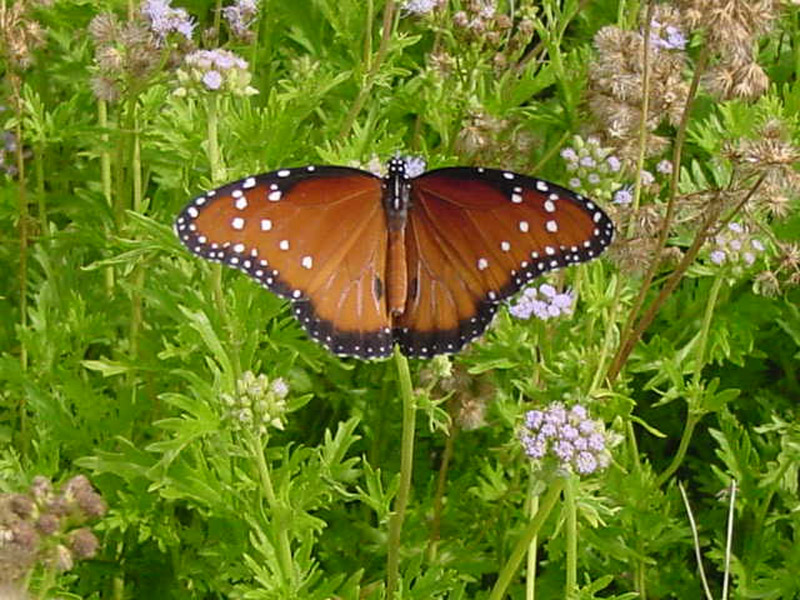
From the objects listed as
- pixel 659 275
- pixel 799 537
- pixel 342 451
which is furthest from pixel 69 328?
pixel 799 537

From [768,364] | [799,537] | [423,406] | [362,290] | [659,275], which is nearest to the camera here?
[423,406]

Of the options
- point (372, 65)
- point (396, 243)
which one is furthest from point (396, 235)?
point (372, 65)

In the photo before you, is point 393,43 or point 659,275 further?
point 659,275

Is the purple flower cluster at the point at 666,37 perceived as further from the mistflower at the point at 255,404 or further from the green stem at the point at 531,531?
the mistflower at the point at 255,404

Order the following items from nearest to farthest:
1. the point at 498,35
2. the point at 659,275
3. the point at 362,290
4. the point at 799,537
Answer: the point at 362,290 < the point at 799,537 < the point at 498,35 < the point at 659,275

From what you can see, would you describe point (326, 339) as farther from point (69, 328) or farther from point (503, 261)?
point (69, 328)

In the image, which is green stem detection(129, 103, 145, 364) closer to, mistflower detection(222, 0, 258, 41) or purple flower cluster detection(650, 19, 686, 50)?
mistflower detection(222, 0, 258, 41)
